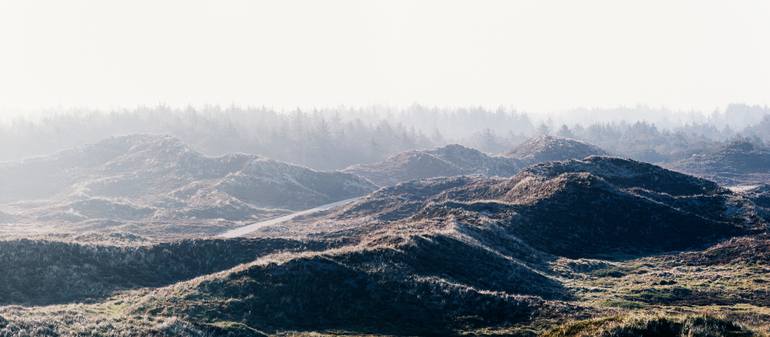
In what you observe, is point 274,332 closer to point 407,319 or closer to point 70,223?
point 407,319

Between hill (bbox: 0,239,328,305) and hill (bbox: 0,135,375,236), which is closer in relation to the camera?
hill (bbox: 0,239,328,305)

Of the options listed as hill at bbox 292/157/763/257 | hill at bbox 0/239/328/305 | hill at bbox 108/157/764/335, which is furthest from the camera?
hill at bbox 292/157/763/257

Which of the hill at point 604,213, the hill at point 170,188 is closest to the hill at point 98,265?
the hill at point 604,213

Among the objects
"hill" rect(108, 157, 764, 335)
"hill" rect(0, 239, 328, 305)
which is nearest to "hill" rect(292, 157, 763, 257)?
"hill" rect(108, 157, 764, 335)

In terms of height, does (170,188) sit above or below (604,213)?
below

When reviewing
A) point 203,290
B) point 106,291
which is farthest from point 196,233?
point 203,290

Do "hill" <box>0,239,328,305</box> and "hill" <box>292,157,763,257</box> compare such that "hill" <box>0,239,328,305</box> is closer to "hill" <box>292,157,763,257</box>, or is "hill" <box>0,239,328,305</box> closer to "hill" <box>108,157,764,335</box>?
"hill" <box>108,157,764,335</box>

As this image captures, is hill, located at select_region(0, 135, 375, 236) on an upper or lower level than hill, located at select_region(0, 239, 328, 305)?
lower

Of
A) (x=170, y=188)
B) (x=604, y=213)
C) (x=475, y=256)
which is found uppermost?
(x=475, y=256)

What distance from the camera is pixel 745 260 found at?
2699 inches

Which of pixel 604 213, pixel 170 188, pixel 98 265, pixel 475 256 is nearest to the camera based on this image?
pixel 98 265

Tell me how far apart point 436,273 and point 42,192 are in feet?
539

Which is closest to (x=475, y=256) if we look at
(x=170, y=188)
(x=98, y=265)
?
(x=98, y=265)

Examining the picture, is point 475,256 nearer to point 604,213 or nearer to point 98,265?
point 604,213
